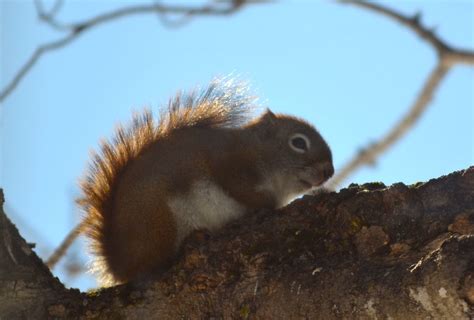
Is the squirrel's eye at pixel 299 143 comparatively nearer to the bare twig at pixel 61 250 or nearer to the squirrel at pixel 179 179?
the squirrel at pixel 179 179

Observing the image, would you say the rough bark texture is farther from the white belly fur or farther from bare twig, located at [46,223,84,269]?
bare twig, located at [46,223,84,269]

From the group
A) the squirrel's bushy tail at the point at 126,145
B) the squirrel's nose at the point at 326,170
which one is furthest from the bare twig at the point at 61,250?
the squirrel's nose at the point at 326,170

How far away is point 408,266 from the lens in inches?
78.3

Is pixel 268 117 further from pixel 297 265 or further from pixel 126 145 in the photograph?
pixel 297 265

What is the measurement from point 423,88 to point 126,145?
1781mm

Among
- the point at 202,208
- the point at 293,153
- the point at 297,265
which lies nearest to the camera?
the point at 297,265

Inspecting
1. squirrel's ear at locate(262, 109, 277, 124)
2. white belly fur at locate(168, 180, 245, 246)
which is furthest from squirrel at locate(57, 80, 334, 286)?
squirrel's ear at locate(262, 109, 277, 124)

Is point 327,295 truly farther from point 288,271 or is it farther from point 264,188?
point 264,188

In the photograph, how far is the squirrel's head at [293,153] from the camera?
3.44m

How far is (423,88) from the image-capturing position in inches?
156

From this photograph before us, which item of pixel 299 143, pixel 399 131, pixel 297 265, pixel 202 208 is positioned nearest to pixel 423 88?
pixel 399 131

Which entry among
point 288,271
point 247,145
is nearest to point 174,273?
point 288,271

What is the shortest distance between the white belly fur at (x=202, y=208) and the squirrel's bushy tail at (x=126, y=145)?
292 mm

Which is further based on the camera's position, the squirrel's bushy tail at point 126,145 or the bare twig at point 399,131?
the bare twig at point 399,131
